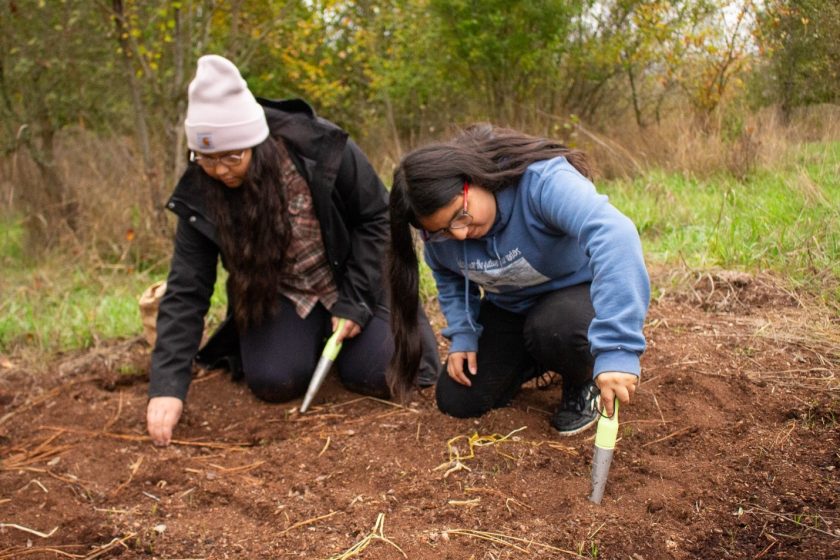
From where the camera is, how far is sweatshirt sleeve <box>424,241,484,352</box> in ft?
9.07

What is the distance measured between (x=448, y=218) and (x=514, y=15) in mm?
4931

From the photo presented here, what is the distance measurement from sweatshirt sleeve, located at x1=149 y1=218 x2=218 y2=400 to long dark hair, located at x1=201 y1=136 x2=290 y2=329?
103 millimetres

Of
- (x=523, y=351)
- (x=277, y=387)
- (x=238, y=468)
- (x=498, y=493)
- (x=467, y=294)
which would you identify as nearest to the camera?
(x=498, y=493)

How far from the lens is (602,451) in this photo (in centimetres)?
209

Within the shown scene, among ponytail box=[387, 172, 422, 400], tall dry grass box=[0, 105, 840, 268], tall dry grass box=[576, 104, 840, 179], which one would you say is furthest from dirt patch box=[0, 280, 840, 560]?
tall dry grass box=[0, 105, 840, 268]

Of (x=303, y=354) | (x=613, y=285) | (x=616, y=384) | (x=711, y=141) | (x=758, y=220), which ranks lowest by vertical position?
(x=303, y=354)

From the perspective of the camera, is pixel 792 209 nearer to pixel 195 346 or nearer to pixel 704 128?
pixel 704 128

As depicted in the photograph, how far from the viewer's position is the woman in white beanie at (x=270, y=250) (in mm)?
2848

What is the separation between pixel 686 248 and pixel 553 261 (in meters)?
1.85

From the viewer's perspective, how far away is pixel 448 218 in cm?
225

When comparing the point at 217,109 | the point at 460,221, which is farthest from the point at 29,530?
the point at 460,221

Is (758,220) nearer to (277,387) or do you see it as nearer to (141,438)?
(277,387)

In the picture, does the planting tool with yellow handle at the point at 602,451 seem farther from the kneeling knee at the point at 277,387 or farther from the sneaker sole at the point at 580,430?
the kneeling knee at the point at 277,387

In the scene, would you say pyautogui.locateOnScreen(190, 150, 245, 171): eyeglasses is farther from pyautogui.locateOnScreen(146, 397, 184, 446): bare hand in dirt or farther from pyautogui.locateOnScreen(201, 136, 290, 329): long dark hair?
pyautogui.locateOnScreen(146, 397, 184, 446): bare hand in dirt
